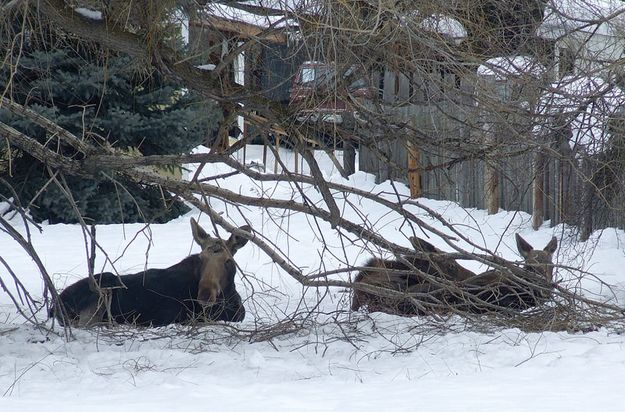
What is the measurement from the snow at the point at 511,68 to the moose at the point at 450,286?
60.6 inches

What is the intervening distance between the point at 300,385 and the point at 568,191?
5.49 meters

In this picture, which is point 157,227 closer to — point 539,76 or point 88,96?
point 88,96

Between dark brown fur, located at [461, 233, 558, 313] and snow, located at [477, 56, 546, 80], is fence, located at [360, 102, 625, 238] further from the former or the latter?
dark brown fur, located at [461, 233, 558, 313]

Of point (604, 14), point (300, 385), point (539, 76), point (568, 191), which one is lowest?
point (300, 385)

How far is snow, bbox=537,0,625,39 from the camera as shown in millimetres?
8141

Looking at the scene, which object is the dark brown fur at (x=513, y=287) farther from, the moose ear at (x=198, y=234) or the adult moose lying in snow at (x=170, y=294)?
the moose ear at (x=198, y=234)

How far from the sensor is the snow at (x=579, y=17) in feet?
26.7

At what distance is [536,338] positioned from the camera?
303 inches

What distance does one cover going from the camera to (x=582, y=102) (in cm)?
812

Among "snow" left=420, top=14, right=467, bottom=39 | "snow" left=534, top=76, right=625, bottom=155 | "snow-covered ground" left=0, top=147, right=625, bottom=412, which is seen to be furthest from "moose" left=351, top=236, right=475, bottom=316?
"snow" left=420, top=14, right=467, bottom=39

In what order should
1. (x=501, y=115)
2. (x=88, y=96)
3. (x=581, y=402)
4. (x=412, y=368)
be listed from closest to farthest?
(x=581, y=402) < (x=412, y=368) < (x=501, y=115) < (x=88, y=96)

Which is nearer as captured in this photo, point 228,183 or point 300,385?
point 300,385

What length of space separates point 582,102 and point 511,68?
65 cm

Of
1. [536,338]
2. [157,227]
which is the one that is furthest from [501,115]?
[157,227]
